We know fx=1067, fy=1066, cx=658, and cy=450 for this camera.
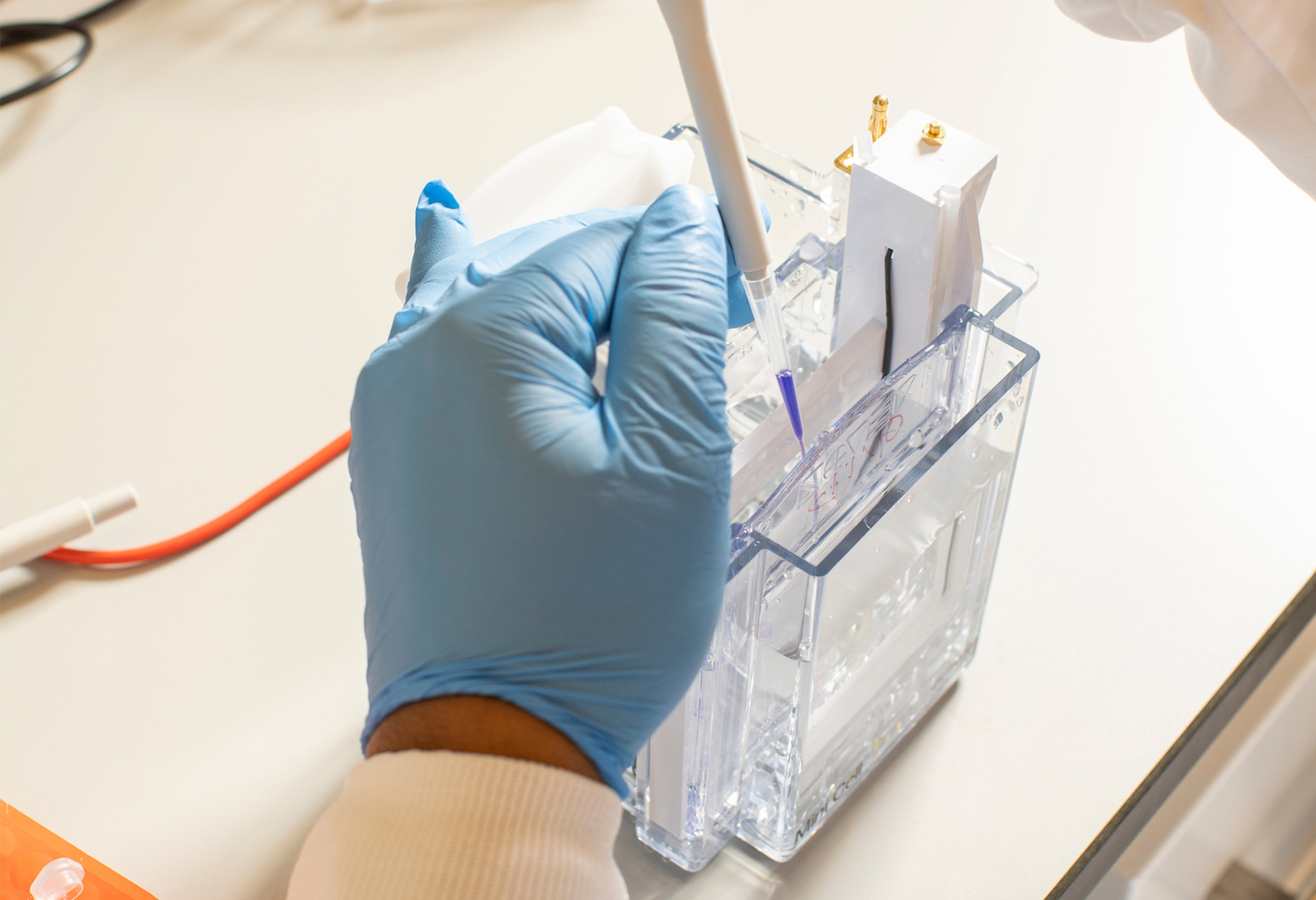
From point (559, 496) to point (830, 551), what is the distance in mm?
122

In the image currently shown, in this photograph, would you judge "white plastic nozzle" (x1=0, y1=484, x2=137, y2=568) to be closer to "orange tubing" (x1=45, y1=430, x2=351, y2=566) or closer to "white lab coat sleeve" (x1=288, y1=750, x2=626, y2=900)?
"orange tubing" (x1=45, y1=430, x2=351, y2=566)

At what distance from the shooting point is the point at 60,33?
1.04 meters

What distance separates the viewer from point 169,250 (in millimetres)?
879

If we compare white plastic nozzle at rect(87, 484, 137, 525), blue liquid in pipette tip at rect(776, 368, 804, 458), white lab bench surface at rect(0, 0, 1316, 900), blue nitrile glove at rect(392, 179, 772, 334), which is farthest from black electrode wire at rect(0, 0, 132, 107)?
blue liquid in pipette tip at rect(776, 368, 804, 458)

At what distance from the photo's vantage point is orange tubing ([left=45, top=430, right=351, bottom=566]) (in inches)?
28.0

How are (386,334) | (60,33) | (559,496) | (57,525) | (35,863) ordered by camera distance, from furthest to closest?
(60,33), (386,334), (57,525), (35,863), (559,496)

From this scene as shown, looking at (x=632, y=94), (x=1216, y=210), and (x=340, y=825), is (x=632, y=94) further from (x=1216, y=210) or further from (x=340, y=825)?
(x=340, y=825)

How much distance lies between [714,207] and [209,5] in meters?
0.81

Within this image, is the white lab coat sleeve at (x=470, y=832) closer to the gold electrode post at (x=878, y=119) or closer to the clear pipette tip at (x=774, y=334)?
the clear pipette tip at (x=774, y=334)

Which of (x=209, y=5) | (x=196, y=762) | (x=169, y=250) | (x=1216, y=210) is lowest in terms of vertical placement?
(x=196, y=762)

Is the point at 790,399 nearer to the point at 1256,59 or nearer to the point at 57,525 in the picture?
the point at 1256,59

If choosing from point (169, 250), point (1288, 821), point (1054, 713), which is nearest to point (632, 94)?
point (169, 250)

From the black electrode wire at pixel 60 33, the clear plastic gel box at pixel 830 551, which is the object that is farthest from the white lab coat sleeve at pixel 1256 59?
the black electrode wire at pixel 60 33

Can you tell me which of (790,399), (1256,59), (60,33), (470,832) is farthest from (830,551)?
(60,33)
